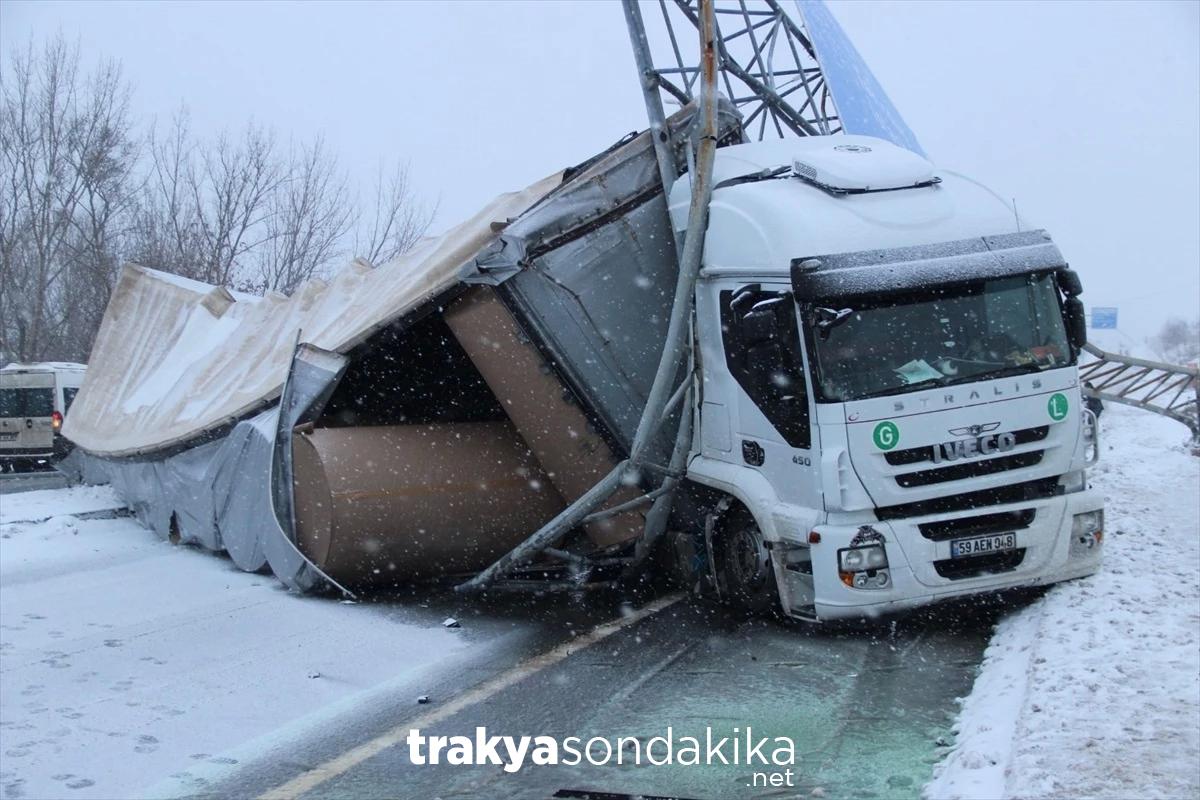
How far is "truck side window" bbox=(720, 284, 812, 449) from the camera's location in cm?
722

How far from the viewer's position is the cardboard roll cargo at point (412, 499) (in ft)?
30.4

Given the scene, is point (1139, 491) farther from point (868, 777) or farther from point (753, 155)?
point (868, 777)

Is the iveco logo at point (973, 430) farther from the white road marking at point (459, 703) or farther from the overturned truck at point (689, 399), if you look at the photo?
the white road marking at point (459, 703)

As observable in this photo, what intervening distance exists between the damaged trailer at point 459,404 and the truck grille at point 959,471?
2.19 m

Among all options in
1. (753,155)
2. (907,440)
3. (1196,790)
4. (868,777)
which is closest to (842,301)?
(907,440)

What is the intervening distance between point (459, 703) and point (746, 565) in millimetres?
2438

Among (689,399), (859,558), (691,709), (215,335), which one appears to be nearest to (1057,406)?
(859,558)

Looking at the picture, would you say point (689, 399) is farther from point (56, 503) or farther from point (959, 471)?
point (56, 503)

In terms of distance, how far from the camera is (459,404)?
11.1m

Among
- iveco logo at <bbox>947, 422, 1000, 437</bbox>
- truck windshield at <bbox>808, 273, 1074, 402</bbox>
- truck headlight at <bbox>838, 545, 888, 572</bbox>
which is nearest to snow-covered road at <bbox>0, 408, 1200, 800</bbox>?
truck headlight at <bbox>838, 545, 888, 572</bbox>

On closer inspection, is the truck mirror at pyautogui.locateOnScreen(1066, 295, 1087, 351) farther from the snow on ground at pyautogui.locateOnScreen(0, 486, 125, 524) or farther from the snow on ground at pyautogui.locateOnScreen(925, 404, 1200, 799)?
the snow on ground at pyautogui.locateOnScreen(0, 486, 125, 524)

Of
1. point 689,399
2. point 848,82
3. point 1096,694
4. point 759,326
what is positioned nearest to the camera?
point 1096,694

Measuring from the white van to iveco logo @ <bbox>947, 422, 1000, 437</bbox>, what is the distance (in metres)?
17.7

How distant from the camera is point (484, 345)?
30.5 ft
